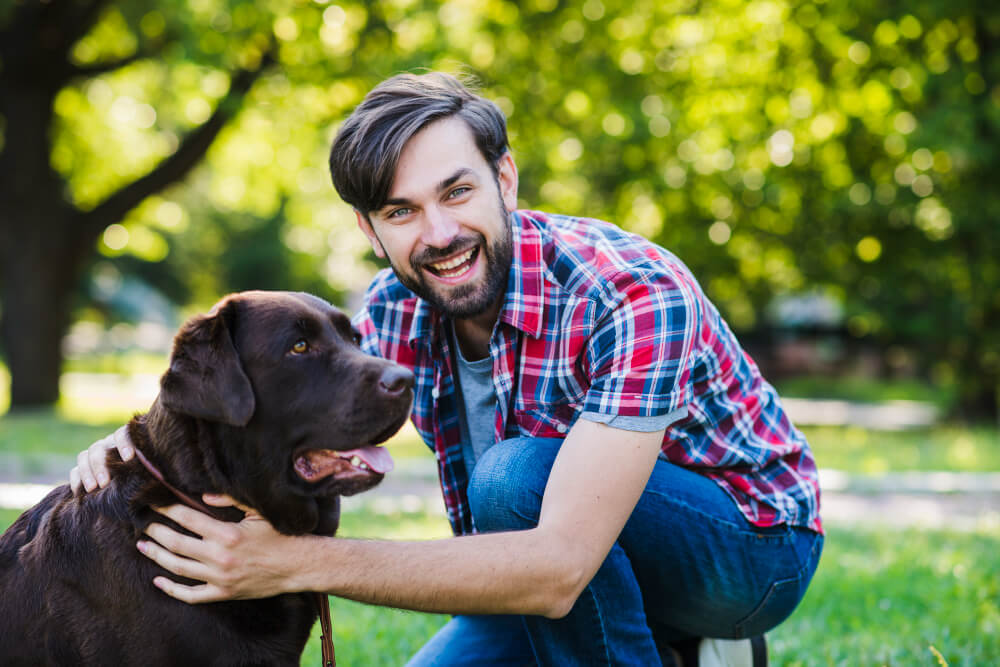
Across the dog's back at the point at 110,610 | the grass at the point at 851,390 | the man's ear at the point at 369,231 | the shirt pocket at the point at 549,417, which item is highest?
the man's ear at the point at 369,231

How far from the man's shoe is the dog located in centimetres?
128

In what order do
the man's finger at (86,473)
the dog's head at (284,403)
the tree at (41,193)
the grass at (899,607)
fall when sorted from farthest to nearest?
the tree at (41,193) → the grass at (899,607) → the man's finger at (86,473) → the dog's head at (284,403)

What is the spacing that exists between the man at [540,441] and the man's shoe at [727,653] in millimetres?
42

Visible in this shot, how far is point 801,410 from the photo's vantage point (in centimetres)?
1869

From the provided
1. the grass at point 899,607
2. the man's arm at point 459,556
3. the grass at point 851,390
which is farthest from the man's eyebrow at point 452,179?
the grass at point 851,390

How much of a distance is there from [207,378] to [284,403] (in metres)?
0.25

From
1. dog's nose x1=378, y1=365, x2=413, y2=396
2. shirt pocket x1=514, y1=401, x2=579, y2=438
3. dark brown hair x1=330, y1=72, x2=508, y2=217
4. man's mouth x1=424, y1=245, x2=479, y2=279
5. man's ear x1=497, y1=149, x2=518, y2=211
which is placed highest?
dark brown hair x1=330, y1=72, x2=508, y2=217

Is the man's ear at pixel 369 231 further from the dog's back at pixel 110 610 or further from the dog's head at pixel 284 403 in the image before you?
the dog's back at pixel 110 610

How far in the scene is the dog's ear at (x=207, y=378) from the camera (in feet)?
7.75

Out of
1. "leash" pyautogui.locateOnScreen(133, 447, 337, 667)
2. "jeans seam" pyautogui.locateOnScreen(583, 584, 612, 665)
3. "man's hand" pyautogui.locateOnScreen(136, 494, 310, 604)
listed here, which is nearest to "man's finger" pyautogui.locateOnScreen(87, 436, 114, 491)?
"leash" pyautogui.locateOnScreen(133, 447, 337, 667)

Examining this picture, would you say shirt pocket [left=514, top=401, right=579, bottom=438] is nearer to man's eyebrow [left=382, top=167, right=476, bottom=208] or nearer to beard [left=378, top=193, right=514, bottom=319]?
beard [left=378, top=193, right=514, bottom=319]

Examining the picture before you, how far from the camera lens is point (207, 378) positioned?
240 cm

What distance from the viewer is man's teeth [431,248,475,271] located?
113 inches

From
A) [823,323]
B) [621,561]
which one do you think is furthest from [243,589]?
[823,323]
